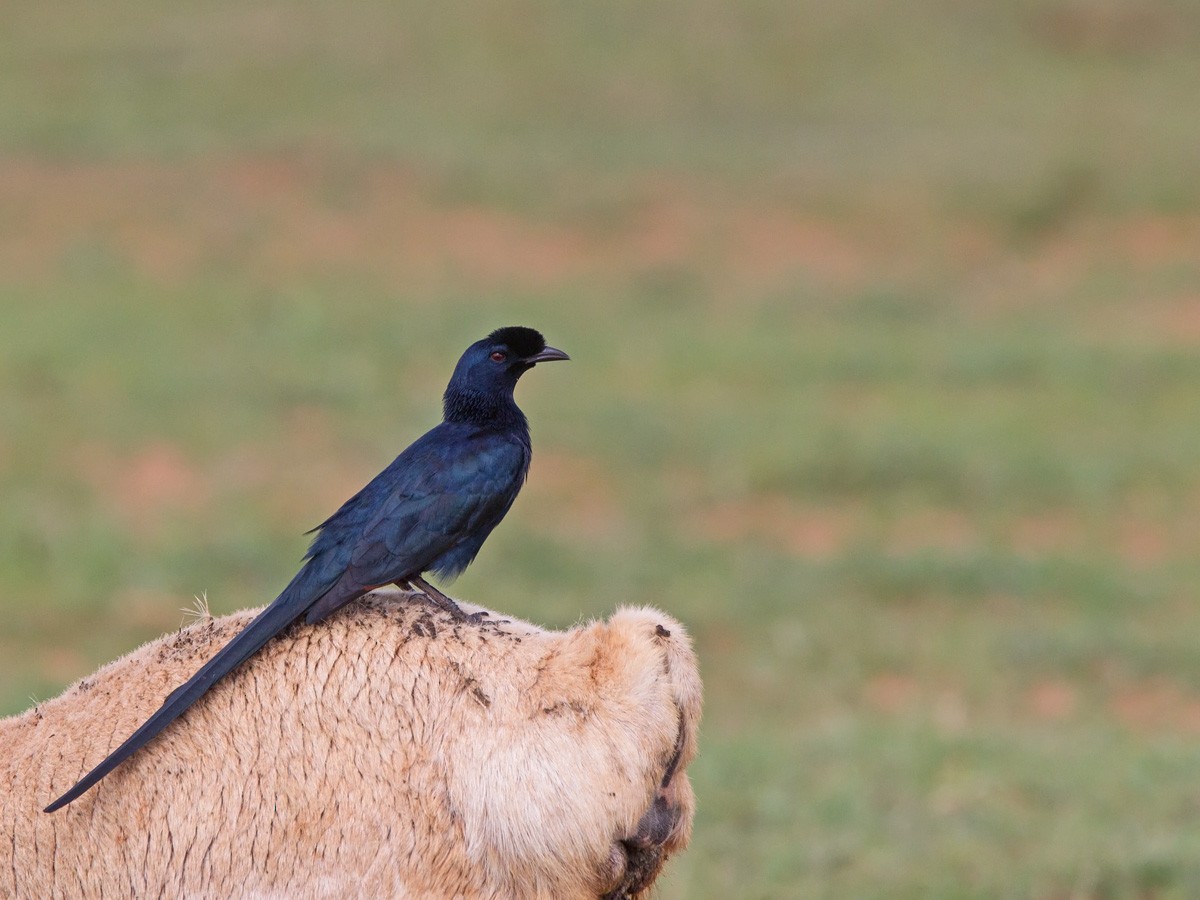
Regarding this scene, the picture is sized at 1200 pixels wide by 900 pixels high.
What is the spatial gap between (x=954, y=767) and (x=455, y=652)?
5147mm

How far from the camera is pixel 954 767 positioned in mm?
8680

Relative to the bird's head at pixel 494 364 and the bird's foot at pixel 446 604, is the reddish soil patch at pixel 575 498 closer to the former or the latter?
the bird's head at pixel 494 364

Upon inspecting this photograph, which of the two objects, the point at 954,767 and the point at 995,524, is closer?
the point at 954,767

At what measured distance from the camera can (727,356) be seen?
60.6 ft

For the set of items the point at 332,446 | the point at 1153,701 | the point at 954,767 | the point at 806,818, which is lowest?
the point at 806,818

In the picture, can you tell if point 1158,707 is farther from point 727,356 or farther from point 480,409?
point 727,356

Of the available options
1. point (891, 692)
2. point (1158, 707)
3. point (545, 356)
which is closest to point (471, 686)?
point (545, 356)

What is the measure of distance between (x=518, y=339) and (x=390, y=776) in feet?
5.34

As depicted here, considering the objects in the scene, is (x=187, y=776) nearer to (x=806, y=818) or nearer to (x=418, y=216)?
(x=806, y=818)

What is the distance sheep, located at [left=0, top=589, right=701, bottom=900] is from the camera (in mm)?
3861

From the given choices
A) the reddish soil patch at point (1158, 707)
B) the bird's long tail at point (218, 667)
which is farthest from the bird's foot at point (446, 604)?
the reddish soil patch at point (1158, 707)

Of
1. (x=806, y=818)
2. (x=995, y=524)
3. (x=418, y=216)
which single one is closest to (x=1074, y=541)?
(x=995, y=524)

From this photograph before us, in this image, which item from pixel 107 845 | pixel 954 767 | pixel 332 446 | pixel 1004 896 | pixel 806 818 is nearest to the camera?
pixel 107 845

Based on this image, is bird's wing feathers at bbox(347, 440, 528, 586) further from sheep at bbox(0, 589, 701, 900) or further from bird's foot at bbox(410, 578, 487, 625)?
sheep at bbox(0, 589, 701, 900)
